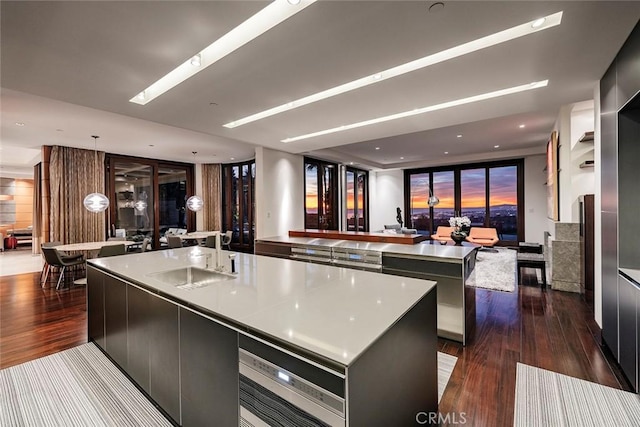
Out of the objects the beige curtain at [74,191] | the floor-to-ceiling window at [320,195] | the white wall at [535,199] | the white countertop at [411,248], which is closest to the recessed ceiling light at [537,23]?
the white countertop at [411,248]

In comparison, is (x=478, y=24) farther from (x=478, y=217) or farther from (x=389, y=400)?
(x=478, y=217)

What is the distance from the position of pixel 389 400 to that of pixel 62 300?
17.6 feet

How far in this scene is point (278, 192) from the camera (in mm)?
6438

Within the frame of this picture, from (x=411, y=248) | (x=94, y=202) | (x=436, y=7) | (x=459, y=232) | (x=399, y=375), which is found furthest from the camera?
(x=459, y=232)

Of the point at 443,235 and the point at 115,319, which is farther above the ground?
the point at 443,235

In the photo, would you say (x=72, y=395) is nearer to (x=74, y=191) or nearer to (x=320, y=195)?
(x=74, y=191)

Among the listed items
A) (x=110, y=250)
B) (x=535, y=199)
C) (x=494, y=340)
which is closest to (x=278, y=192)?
(x=110, y=250)

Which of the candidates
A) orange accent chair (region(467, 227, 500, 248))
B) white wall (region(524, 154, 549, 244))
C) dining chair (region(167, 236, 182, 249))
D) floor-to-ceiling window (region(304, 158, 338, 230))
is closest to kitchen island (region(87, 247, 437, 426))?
dining chair (region(167, 236, 182, 249))

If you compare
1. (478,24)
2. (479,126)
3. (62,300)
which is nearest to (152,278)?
(478,24)

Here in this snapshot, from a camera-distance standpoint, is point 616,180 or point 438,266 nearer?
point 616,180

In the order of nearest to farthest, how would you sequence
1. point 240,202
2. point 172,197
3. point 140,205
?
point 140,205, point 172,197, point 240,202

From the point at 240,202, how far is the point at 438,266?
307 inches

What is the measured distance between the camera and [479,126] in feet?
18.7

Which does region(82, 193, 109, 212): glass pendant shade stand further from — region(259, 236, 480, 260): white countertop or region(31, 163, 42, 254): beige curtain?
region(31, 163, 42, 254): beige curtain
